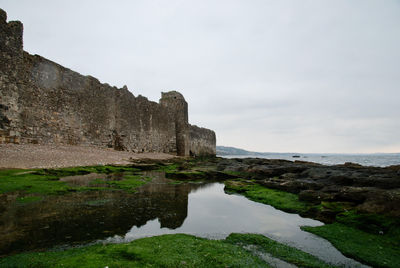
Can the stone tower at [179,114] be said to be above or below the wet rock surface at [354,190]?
above

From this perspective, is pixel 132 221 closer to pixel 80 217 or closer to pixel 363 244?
pixel 80 217

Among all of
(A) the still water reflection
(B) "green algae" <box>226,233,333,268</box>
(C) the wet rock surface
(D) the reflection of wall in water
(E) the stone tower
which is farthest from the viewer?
(E) the stone tower

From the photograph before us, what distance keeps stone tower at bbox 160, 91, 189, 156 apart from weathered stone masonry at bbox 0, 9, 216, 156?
7.13 ft

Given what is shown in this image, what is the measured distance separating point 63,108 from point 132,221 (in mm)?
15491

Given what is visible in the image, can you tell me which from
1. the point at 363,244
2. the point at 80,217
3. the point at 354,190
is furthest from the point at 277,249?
the point at 354,190

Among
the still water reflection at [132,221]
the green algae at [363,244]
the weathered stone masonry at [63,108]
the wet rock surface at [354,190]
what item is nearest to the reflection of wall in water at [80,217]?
the still water reflection at [132,221]

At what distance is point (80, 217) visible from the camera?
17.1ft

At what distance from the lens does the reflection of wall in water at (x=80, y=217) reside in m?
4.02

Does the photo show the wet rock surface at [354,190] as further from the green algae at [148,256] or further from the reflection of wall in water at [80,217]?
the reflection of wall in water at [80,217]

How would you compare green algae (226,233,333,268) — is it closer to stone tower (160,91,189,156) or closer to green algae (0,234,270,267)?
green algae (0,234,270,267)

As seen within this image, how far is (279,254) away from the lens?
3957 mm

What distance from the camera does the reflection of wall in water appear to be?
13.2ft

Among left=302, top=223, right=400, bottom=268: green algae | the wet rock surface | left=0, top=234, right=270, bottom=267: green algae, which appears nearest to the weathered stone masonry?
left=0, top=234, right=270, bottom=267: green algae

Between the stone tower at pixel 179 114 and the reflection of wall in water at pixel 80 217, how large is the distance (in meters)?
26.3
